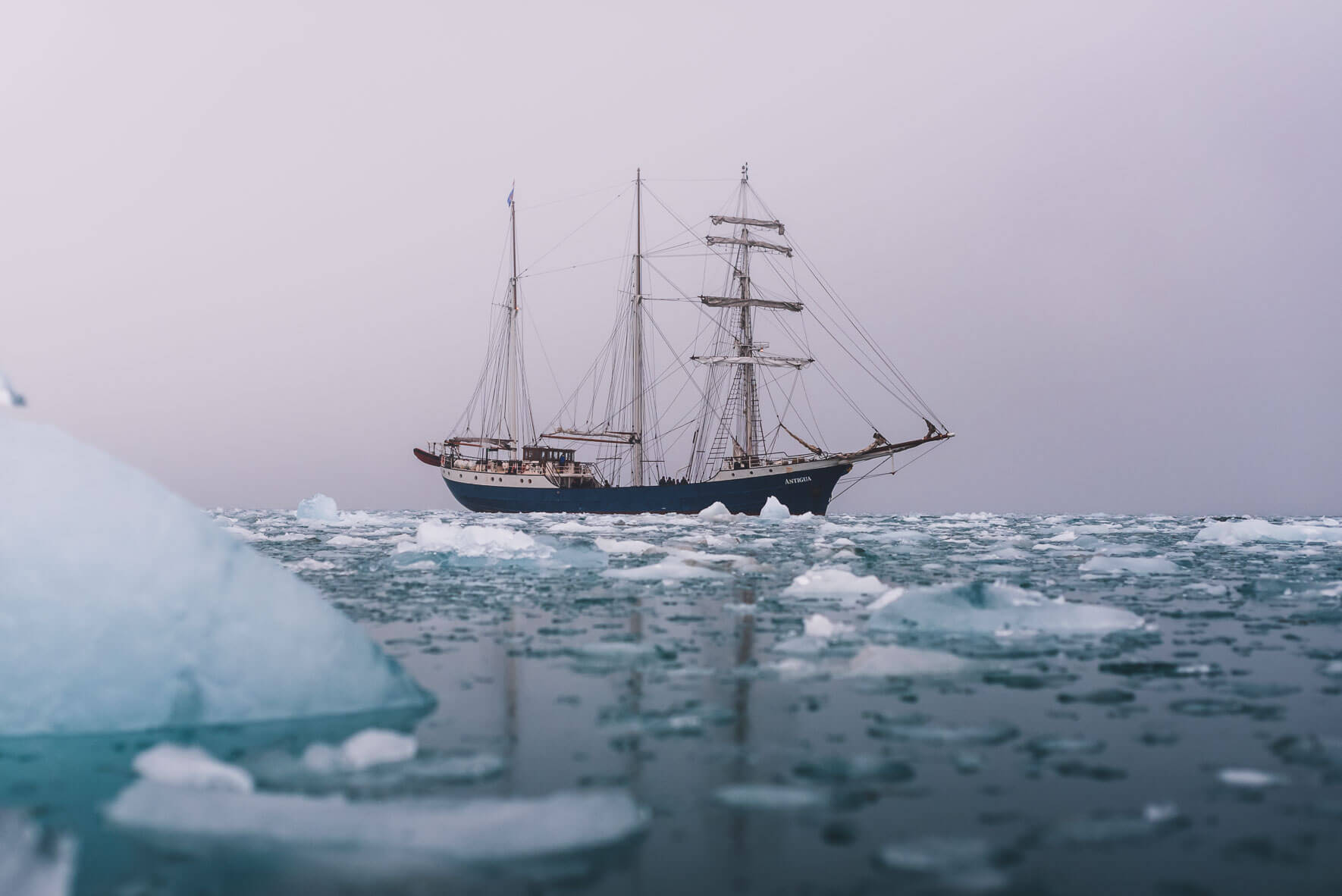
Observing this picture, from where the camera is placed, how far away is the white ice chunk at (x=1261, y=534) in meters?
23.0

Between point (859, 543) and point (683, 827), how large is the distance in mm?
18899

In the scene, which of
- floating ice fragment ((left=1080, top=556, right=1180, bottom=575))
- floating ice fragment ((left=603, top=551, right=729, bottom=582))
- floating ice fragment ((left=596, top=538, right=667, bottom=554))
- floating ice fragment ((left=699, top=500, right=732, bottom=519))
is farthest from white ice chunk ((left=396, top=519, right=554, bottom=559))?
floating ice fragment ((left=699, top=500, right=732, bottom=519))

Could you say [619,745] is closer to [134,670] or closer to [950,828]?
[950,828]

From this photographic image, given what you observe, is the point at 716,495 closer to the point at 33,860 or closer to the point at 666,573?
the point at 666,573

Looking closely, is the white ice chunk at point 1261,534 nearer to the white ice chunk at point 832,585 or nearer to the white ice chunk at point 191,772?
the white ice chunk at point 832,585

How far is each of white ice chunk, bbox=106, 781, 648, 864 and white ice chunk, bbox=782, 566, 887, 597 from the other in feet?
23.2

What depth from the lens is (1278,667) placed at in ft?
18.7

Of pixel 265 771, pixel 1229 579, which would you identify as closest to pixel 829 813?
pixel 265 771

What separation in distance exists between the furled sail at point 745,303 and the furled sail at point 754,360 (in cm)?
325

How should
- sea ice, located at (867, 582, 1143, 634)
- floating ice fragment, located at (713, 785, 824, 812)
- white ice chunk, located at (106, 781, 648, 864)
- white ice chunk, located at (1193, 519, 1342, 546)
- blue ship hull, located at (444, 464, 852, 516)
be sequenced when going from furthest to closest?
blue ship hull, located at (444, 464, 852, 516) < white ice chunk, located at (1193, 519, 1342, 546) < sea ice, located at (867, 582, 1143, 634) < floating ice fragment, located at (713, 785, 824, 812) < white ice chunk, located at (106, 781, 648, 864)

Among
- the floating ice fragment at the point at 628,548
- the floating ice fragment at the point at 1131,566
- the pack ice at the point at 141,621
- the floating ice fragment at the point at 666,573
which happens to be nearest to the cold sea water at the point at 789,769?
the pack ice at the point at 141,621

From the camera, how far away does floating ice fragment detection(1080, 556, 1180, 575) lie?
1285cm

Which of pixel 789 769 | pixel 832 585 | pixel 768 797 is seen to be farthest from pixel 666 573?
pixel 768 797

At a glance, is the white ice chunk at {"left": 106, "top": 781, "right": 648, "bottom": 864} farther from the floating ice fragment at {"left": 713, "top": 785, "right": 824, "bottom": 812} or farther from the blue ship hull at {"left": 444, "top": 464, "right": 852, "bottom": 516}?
the blue ship hull at {"left": 444, "top": 464, "right": 852, "bottom": 516}
